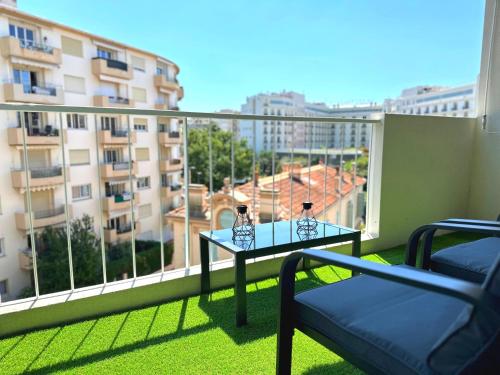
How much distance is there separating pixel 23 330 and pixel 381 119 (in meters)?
2.66

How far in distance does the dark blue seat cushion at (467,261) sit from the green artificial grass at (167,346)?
0.59 m

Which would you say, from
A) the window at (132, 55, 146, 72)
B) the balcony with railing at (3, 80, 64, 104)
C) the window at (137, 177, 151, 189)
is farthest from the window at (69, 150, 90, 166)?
the window at (132, 55, 146, 72)

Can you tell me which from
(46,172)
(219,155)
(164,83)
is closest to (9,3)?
(164,83)

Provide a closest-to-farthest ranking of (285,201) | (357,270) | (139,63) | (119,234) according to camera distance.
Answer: (357,270) → (285,201) → (119,234) → (139,63)

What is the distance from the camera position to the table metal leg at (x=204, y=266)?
2021mm

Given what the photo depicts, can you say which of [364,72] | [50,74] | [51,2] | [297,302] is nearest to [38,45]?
[50,74]

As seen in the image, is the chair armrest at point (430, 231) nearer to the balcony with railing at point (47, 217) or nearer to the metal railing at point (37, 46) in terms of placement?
the balcony with railing at point (47, 217)

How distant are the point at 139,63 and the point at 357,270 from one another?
2238 cm

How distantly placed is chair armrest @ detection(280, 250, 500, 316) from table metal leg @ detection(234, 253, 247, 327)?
52 centimetres

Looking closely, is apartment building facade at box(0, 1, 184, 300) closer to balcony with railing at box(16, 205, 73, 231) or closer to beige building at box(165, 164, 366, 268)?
balcony with railing at box(16, 205, 73, 231)

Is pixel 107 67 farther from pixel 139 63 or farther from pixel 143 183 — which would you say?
pixel 143 183

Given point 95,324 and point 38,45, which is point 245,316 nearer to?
point 95,324

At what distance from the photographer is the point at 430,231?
5.09ft

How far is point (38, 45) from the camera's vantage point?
54.1 feet
